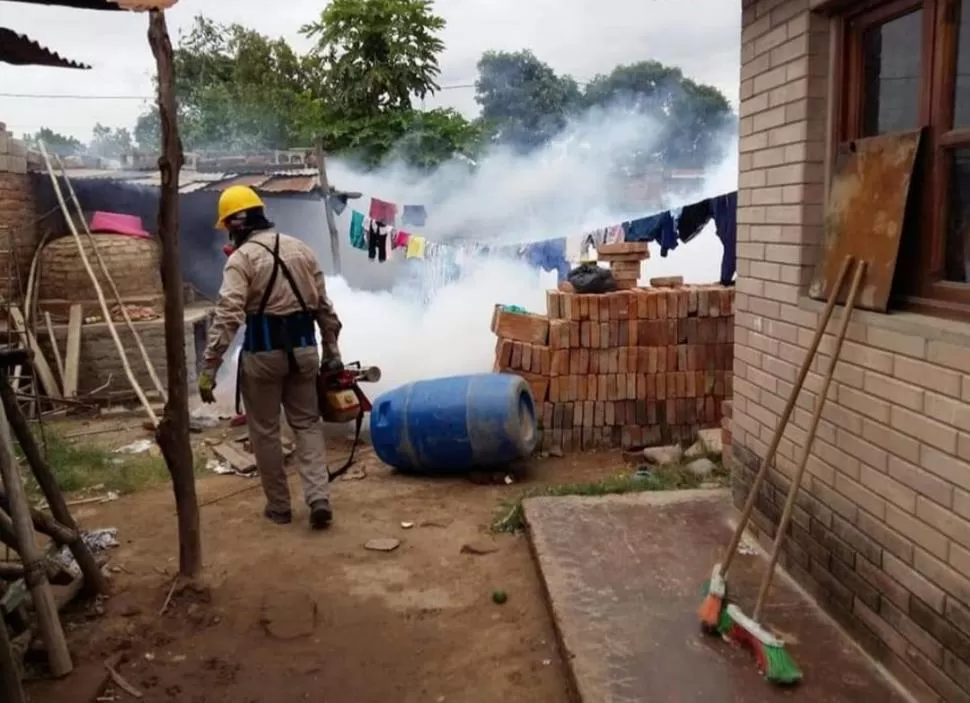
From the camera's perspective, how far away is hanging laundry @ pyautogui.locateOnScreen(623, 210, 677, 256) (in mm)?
8945

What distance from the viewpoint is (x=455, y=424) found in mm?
6457

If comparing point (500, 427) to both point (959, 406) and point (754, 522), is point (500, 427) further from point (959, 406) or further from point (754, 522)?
point (959, 406)

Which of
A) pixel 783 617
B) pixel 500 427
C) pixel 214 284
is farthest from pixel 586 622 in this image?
pixel 214 284

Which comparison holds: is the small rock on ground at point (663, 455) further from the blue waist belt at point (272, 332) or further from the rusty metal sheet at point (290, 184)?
the rusty metal sheet at point (290, 184)

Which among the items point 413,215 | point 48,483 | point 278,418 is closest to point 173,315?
point 48,483

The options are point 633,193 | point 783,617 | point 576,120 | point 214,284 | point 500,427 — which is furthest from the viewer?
point 576,120

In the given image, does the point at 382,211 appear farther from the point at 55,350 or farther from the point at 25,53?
the point at 25,53

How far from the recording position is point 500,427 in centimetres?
638

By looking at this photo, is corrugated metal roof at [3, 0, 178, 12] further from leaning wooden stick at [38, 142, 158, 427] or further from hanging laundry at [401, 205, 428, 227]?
hanging laundry at [401, 205, 428, 227]

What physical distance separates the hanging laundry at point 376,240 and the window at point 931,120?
9466mm

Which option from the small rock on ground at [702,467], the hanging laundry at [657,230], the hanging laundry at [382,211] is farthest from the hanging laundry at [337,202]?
the small rock on ground at [702,467]

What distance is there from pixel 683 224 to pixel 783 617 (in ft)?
18.8

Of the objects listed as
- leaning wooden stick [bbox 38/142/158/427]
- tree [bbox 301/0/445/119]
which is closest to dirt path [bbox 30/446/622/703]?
leaning wooden stick [bbox 38/142/158/427]

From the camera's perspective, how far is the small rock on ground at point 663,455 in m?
6.78
